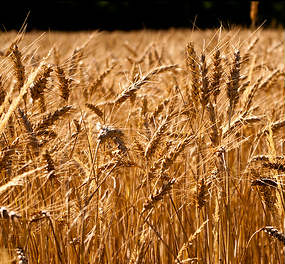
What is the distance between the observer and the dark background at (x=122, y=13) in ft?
66.2

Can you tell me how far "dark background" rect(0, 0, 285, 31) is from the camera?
2017 centimetres

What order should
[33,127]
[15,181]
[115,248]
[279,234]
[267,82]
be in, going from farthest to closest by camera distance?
1. [267,82]
2. [115,248]
3. [33,127]
4. [279,234]
5. [15,181]

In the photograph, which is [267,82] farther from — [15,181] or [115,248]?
[15,181]

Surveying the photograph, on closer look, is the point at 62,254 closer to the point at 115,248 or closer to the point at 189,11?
the point at 115,248

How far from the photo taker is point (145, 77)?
1.45 metres

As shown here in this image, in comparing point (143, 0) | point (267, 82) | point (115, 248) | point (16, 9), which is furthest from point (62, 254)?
point (143, 0)

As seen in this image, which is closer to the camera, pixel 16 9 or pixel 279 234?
pixel 279 234

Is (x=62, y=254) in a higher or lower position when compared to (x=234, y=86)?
lower

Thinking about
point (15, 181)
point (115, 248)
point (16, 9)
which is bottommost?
point (115, 248)

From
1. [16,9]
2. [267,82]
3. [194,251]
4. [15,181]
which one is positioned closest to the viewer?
[15,181]

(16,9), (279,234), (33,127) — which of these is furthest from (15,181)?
(16,9)

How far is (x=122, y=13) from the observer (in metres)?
21.9

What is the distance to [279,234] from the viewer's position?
3.46ft

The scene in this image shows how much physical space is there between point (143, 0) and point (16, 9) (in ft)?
21.9
